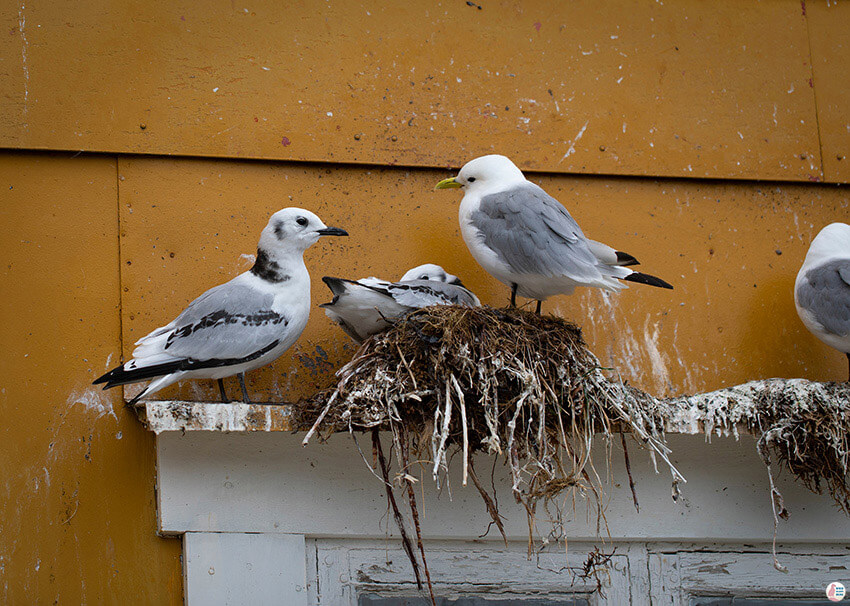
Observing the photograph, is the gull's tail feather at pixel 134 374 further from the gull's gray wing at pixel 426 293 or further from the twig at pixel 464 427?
the twig at pixel 464 427

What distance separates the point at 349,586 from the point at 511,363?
942 mm

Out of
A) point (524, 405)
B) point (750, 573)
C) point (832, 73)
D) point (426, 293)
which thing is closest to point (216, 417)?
point (426, 293)

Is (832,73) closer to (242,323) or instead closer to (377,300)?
(377,300)

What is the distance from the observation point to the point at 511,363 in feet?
7.77

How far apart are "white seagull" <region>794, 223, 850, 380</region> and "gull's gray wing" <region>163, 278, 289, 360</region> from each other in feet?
6.04

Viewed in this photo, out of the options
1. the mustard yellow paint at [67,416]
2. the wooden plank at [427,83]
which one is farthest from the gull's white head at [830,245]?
the mustard yellow paint at [67,416]

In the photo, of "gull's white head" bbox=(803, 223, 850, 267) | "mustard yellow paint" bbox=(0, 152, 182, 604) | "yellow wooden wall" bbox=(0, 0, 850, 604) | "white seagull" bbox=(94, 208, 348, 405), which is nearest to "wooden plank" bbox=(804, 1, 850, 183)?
"yellow wooden wall" bbox=(0, 0, 850, 604)

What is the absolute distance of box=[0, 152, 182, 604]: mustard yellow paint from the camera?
101 inches

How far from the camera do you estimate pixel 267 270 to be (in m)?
2.65

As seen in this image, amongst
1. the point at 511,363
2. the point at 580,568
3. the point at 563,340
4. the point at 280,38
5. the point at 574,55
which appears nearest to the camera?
the point at 511,363

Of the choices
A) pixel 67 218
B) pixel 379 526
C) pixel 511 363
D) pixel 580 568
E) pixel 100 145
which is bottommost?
pixel 580 568

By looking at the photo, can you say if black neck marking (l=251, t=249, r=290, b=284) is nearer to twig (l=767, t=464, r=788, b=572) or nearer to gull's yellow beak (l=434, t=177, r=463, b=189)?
gull's yellow beak (l=434, t=177, r=463, b=189)

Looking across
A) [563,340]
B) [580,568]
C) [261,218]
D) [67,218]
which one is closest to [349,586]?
[580,568]

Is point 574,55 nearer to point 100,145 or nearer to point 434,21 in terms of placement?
point 434,21
